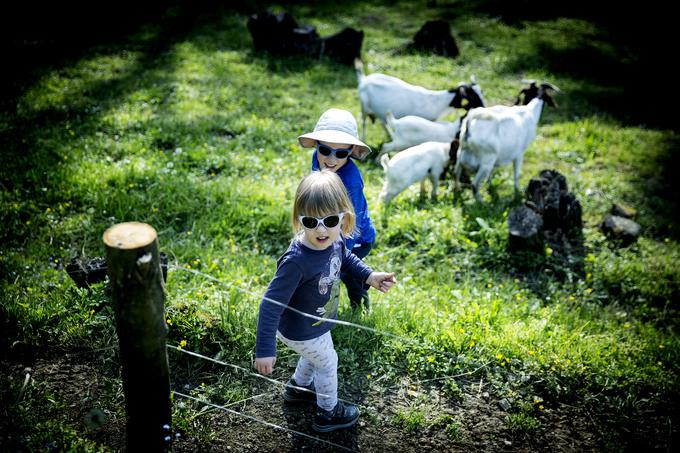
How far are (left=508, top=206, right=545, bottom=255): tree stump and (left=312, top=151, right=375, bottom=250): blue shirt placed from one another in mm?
2083

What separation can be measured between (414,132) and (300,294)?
456cm

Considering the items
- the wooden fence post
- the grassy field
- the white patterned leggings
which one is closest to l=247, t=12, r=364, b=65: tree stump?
the grassy field

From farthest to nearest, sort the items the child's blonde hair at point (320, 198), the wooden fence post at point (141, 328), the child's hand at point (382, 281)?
the child's hand at point (382, 281) < the child's blonde hair at point (320, 198) < the wooden fence post at point (141, 328)

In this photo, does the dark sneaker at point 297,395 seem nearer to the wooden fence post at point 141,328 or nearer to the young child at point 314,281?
the young child at point 314,281

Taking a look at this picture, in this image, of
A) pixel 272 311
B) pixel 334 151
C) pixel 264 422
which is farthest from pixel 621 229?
pixel 272 311

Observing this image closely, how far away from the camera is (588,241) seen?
5.45 m

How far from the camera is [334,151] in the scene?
3322mm

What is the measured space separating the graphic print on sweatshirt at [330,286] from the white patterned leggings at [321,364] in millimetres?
145

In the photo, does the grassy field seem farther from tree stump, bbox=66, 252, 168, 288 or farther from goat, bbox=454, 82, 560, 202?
goat, bbox=454, 82, 560, 202

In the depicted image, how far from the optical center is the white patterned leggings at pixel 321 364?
2627 millimetres

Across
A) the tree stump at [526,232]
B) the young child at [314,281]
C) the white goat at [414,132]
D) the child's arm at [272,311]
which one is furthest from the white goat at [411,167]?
the child's arm at [272,311]

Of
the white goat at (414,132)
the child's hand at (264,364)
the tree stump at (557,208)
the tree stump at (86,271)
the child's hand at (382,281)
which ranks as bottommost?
the tree stump at (557,208)

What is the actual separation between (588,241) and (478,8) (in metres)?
10.9

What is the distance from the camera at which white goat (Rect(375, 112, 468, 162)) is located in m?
6.55
